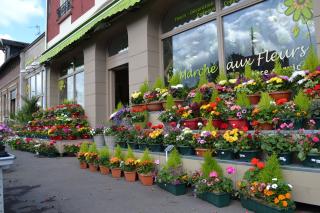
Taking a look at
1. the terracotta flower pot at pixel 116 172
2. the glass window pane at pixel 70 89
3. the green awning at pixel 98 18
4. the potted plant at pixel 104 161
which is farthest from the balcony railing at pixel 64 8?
the terracotta flower pot at pixel 116 172

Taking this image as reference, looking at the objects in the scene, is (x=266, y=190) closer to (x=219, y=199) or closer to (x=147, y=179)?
(x=219, y=199)

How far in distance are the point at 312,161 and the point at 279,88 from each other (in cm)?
157

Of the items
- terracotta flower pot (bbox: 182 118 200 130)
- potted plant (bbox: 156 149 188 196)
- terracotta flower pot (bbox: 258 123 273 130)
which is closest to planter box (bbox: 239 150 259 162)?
terracotta flower pot (bbox: 258 123 273 130)

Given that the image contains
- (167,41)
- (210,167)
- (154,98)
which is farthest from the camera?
(167,41)

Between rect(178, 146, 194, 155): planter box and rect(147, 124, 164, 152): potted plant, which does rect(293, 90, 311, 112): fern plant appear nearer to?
rect(178, 146, 194, 155): planter box

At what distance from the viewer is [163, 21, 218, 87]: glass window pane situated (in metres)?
7.12

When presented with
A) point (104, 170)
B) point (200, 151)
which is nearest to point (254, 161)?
point (200, 151)

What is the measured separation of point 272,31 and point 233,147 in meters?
2.76

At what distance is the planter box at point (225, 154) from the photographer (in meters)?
4.52

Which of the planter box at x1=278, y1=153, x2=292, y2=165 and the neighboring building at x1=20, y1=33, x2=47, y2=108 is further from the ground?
the neighboring building at x1=20, y1=33, x2=47, y2=108

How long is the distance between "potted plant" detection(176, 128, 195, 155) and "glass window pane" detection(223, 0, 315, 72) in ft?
6.59

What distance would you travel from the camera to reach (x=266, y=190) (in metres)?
3.53

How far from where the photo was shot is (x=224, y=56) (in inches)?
268

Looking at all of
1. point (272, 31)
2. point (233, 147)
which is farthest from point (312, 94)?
point (272, 31)
